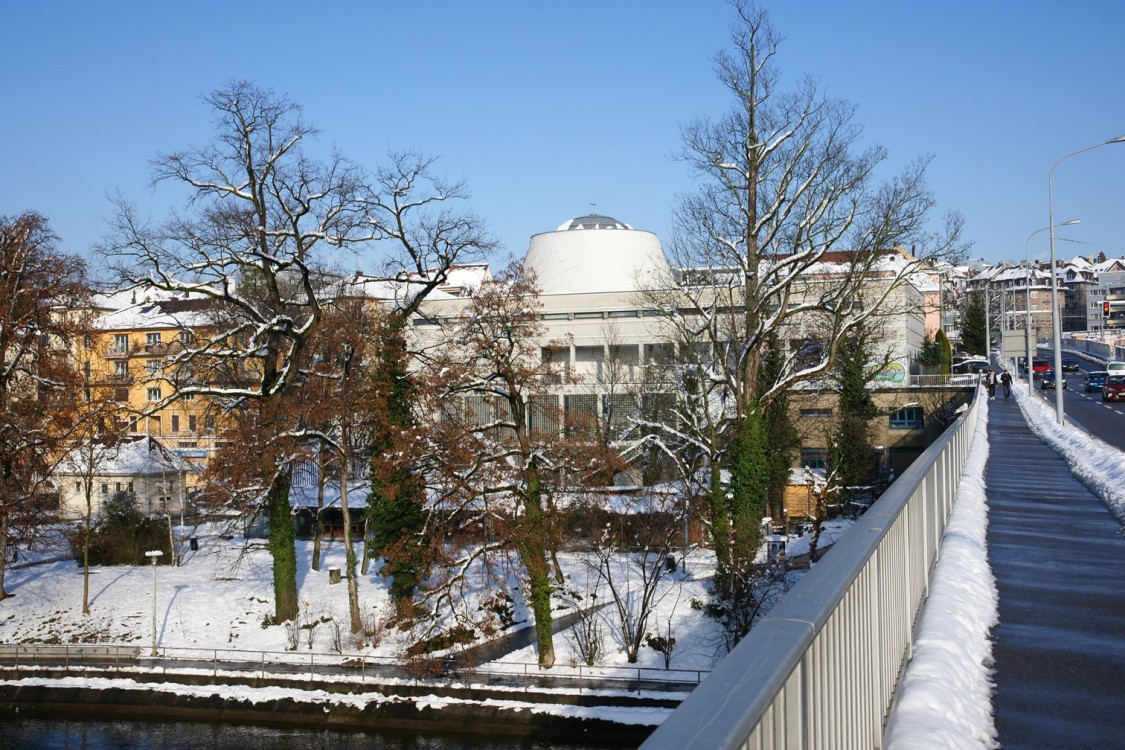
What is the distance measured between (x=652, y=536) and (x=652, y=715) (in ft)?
43.5

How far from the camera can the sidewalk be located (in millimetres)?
5059

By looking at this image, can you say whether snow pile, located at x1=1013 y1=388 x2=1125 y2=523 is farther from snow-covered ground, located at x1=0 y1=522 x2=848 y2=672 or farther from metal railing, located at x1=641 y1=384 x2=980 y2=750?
snow-covered ground, located at x1=0 y1=522 x2=848 y2=672

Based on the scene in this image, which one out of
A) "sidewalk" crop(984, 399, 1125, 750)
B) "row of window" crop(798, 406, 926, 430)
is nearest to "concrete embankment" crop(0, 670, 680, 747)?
"sidewalk" crop(984, 399, 1125, 750)

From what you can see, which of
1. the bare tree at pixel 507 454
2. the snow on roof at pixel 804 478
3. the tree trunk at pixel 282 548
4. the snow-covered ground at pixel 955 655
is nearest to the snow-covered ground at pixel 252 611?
the tree trunk at pixel 282 548

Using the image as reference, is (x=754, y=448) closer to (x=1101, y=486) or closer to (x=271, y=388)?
(x=271, y=388)

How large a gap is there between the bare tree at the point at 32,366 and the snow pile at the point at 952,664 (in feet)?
105

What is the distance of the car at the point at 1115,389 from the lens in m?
53.3

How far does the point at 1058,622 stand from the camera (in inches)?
280

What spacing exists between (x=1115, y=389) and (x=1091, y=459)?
3897 cm

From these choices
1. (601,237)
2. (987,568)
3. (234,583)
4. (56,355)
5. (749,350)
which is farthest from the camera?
(601,237)

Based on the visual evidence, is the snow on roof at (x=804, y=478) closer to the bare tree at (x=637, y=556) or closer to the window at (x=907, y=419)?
the bare tree at (x=637, y=556)

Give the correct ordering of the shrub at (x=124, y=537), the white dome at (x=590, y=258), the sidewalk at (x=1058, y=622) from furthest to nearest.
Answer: the white dome at (x=590, y=258) < the shrub at (x=124, y=537) < the sidewalk at (x=1058, y=622)

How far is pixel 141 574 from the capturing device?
41.2m

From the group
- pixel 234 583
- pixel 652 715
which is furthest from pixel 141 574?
pixel 652 715
